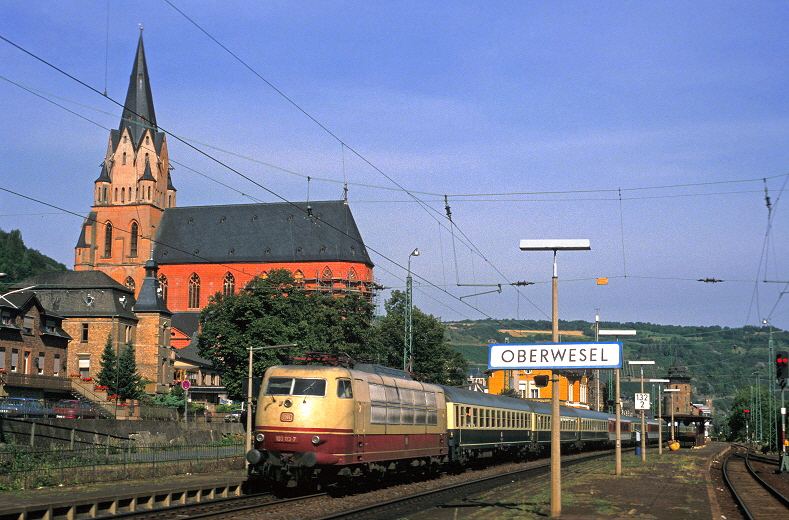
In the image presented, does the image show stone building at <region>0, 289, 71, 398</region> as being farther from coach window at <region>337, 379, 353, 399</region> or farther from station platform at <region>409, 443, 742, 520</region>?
station platform at <region>409, 443, 742, 520</region>

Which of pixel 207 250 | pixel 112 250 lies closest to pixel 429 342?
pixel 207 250

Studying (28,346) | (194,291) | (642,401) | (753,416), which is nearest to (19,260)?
(194,291)

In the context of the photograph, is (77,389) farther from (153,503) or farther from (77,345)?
(153,503)

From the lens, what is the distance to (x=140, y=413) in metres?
65.1

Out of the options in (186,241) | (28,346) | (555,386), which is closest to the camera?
(555,386)

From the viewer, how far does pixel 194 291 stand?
137 meters

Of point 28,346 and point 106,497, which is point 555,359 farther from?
point 28,346

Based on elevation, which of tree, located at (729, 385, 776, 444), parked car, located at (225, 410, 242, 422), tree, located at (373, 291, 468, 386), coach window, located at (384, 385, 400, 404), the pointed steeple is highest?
the pointed steeple

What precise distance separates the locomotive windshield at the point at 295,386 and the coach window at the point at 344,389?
0.41 m

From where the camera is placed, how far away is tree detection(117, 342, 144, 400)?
79000 mm

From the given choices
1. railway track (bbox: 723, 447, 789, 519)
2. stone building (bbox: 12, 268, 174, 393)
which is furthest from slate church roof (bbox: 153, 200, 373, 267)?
railway track (bbox: 723, 447, 789, 519)

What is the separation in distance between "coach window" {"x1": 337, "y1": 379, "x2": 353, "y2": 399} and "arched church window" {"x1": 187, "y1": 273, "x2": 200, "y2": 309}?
374ft

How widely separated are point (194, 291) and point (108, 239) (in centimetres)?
1506

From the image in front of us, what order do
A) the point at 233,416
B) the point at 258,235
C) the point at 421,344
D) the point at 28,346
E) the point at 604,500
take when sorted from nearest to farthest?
the point at 604,500 → the point at 28,346 → the point at 233,416 → the point at 421,344 → the point at 258,235
